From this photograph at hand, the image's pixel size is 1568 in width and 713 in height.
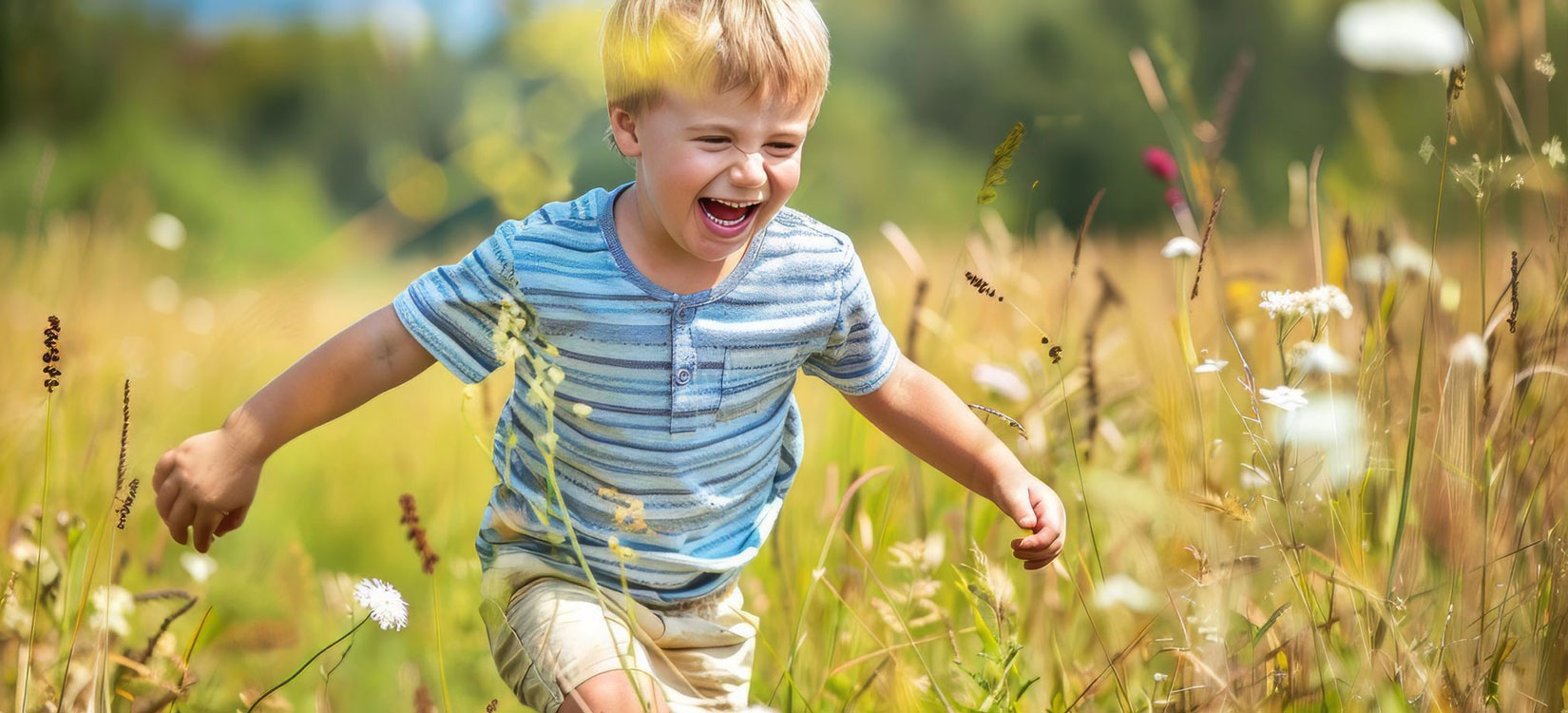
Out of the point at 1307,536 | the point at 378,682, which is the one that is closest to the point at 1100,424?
the point at 1307,536

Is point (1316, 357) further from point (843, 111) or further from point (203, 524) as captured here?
point (843, 111)

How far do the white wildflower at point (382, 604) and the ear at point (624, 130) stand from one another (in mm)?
569

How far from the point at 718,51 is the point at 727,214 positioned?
7.1 inches

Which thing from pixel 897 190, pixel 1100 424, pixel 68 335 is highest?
pixel 897 190

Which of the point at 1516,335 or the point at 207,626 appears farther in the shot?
the point at 207,626

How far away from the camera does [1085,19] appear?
1667cm

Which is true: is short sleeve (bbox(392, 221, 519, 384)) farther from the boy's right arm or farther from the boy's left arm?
the boy's left arm

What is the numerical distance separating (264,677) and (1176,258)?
158 centimetres

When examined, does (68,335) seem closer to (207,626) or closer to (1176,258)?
(207,626)

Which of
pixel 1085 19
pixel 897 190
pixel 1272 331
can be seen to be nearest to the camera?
pixel 1272 331

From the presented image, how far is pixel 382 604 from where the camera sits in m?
1.30

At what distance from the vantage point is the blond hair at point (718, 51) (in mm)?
1458

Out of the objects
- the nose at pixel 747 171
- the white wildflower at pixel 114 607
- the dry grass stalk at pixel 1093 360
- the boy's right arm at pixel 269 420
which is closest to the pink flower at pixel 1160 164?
the dry grass stalk at pixel 1093 360

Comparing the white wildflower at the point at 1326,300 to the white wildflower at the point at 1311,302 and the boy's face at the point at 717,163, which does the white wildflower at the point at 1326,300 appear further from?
the boy's face at the point at 717,163
